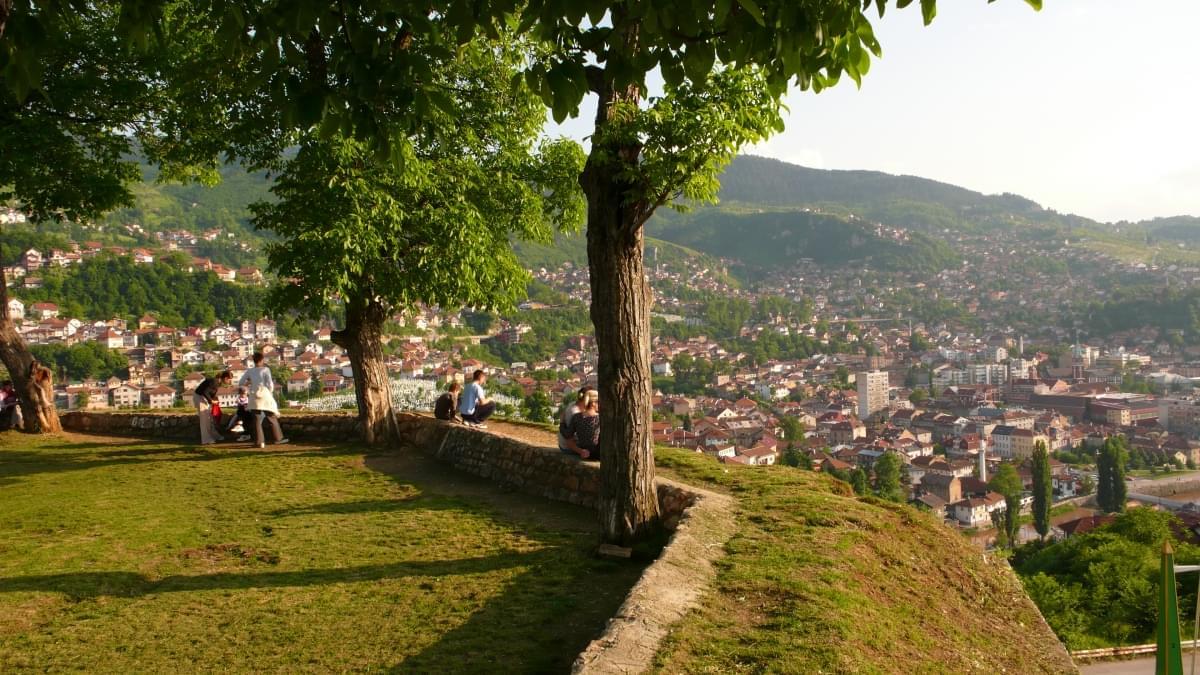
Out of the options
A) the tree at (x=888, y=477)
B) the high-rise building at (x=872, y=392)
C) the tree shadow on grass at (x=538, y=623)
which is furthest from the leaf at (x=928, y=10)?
the high-rise building at (x=872, y=392)

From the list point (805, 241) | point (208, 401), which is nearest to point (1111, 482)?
point (208, 401)

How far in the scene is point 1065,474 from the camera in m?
52.5

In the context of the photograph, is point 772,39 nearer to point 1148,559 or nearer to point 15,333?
point 15,333

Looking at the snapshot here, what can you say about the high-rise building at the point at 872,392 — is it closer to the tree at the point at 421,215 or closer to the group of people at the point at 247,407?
the tree at the point at 421,215

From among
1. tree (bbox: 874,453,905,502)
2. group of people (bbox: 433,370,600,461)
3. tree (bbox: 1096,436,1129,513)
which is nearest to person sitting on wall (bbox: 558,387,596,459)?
group of people (bbox: 433,370,600,461)

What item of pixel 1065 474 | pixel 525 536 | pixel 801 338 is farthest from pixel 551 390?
pixel 801 338

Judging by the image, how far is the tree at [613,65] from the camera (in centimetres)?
398

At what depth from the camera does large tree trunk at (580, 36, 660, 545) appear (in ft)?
21.1

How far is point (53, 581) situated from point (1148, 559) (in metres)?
21.6

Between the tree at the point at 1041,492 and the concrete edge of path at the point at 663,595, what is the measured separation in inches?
1466

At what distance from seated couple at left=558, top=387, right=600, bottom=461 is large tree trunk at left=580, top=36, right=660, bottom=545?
2.10 metres

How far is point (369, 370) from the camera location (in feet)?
40.2

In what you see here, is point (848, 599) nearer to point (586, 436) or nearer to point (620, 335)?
point (620, 335)

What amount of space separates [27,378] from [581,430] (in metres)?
9.51
